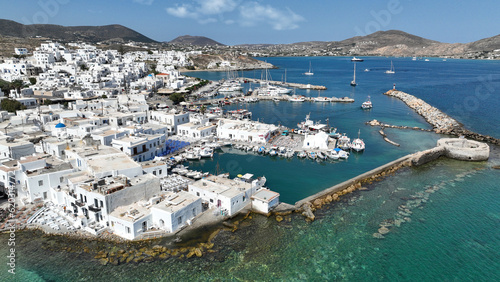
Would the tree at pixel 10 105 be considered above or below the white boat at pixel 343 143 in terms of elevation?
above

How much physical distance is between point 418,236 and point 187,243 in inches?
611

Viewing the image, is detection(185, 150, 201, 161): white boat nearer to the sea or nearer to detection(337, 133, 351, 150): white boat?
the sea

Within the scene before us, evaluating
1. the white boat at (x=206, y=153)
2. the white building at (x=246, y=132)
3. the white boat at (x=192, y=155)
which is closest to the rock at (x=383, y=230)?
the white boat at (x=206, y=153)

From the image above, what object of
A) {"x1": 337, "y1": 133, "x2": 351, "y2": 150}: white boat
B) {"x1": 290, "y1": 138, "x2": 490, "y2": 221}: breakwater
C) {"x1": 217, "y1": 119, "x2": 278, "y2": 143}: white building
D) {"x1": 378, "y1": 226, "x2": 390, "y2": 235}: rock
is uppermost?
{"x1": 217, "y1": 119, "x2": 278, "y2": 143}: white building

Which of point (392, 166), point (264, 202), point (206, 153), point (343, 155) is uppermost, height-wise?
point (206, 153)

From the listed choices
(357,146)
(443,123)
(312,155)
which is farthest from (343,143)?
(443,123)

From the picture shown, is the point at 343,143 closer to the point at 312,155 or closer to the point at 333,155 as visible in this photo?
the point at 333,155

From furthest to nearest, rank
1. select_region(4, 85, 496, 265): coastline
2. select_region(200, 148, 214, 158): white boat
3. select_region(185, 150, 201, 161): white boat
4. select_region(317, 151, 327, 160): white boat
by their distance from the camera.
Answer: select_region(317, 151, 327, 160): white boat
select_region(200, 148, 214, 158): white boat
select_region(185, 150, 201, 161): white boat
select_region(4, 85, 496, 265): coastline

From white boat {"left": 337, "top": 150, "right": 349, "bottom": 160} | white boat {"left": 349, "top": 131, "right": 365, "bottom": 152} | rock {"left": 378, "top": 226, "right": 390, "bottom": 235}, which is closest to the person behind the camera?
rock {"left": 378, "top": 226, "right": 390, "bottom": 235}

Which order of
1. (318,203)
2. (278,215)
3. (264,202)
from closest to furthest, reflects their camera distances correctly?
(264,202), (278,215), (318,203)

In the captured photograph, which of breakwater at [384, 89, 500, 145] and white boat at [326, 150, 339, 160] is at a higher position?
breakwater at [384, 89, 500, 145]

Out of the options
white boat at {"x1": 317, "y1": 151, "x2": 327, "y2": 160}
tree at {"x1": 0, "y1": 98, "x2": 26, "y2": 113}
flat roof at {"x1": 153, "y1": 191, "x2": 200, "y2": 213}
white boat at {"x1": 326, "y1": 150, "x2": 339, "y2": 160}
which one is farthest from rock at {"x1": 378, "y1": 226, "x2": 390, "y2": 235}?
tree at {"x1": 0, "y1": 98, "x2": 26, "y2": 113}

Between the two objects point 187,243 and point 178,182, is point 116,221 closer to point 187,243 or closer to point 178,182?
point 187,243

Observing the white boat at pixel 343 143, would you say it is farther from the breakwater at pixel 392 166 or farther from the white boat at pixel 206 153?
the white boat at pixel 206 153
